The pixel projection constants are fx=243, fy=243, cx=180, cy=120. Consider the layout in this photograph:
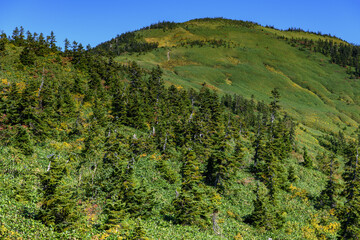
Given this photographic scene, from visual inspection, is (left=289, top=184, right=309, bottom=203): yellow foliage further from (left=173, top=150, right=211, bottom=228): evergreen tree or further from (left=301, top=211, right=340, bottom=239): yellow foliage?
(left=173, top=150, right=211, bottom=228): evergreen tree

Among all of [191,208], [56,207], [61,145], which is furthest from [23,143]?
[191,208]

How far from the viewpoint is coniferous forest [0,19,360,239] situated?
1959 centimetres

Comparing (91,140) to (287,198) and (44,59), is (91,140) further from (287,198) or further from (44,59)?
(44,59)

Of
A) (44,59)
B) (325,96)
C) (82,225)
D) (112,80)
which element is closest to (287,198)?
(82,225)

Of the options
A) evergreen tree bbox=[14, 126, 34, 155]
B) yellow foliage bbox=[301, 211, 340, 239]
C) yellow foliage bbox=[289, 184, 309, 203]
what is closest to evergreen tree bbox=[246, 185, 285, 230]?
yellow foliage bbox=[301, 211, 340, 239]

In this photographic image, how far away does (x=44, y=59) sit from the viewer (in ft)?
270

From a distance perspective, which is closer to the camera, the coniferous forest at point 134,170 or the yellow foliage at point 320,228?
the coniferous forest at point 134,170

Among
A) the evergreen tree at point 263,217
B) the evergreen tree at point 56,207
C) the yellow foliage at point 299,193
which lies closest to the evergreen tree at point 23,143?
the evergreen tree at point 56,207

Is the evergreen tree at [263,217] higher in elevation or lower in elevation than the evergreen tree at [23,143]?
lower

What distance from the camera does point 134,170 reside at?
143 feet

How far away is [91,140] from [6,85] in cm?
2945

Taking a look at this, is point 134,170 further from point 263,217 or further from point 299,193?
point 299,193

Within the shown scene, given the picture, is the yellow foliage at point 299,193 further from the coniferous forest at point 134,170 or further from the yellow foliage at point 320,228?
the yellow foliage at point 320,228

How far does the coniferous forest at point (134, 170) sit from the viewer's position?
64.3ft
